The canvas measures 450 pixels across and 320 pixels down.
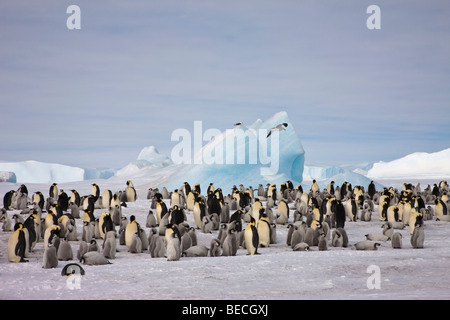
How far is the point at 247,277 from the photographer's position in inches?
363

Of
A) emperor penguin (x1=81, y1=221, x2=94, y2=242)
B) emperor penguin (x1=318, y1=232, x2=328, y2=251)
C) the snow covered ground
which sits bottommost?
the snow covered ground

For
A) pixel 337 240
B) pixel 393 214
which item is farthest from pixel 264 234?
pixel 393 214

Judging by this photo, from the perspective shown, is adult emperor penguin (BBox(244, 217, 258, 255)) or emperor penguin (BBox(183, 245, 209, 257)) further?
adult emperor penguin (BBox(244, 217, 258, 255))

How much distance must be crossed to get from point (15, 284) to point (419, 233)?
8.58 m

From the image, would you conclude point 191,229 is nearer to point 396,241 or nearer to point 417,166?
point 396,241

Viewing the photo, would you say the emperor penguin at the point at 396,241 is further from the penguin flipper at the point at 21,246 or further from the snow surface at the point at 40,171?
the snow surface at the point at 40,171

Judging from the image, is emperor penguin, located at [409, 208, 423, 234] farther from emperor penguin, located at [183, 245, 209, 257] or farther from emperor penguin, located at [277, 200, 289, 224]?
emperor penguin, located at [183, 245, 209, 257]

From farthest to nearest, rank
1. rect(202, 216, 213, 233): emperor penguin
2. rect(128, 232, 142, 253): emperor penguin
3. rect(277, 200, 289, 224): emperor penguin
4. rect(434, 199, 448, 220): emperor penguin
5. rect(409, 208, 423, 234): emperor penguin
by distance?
rect(434, 199, 448, 220): emperor penguin
rect(277, 200, 289, 224): emperor penguin
rect(202, 216, 213, 233): emperor penguin
rect(409, 208, 423, 234): emperor penguin
rect(128, 232, 142, 253): emperor penguin

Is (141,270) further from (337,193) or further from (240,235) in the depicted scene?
(337,193)

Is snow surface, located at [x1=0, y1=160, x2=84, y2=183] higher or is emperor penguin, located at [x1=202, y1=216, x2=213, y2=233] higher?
snow surface, located at [x1=0, y1=160, x2=84, y2=183]

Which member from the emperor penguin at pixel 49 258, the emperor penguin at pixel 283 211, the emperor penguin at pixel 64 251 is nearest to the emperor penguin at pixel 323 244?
the emperor penguin at pixel 283 211

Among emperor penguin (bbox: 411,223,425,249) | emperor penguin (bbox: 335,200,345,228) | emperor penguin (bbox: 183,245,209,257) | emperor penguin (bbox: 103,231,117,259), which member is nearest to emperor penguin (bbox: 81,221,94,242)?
emperor penguin (bbox: 103,231,117,259)

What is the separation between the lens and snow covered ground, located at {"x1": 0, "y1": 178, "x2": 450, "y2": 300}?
790 cm
